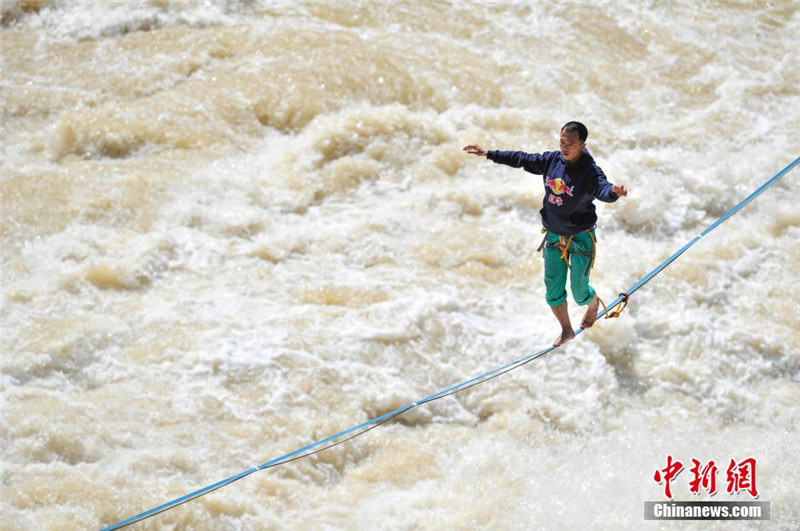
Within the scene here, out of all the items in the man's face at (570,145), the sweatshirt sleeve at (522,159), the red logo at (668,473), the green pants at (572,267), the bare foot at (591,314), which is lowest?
the red logo at (668,473)

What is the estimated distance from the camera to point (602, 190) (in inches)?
Result: 151

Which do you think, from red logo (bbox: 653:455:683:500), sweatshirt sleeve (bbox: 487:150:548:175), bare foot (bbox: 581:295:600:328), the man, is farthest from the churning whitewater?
sweatshirt sleeve (bbox: 487:150:548:175)

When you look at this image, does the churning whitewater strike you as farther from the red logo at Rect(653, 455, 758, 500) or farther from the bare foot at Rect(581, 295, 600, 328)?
the bare foot at Rect(581, 295, 600, 328)

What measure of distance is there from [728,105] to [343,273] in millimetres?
4535

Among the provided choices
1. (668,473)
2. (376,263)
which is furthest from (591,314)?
(376,263)

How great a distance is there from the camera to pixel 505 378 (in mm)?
6762

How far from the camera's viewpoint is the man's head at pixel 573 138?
369 centimetres

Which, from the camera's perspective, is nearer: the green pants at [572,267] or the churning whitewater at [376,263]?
the green pants at [572,267]

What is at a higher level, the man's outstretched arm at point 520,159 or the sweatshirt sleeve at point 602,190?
the man's outstretched arm at point 520,159

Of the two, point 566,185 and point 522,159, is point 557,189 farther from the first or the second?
point 522,159

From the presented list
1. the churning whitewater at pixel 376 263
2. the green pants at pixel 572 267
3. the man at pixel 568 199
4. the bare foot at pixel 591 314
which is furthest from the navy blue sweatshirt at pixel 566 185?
the churning whitewater at pixel 376 263

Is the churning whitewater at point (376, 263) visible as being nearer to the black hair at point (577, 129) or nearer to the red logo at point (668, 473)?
the red logo at point (668, 473)

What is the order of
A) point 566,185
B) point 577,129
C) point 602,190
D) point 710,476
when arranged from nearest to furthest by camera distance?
1. point 577,129
2. point 602,190
3. point 566,185
4. point 710,476

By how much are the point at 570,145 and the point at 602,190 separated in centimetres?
22
